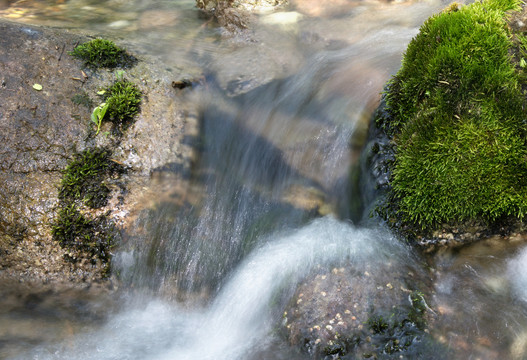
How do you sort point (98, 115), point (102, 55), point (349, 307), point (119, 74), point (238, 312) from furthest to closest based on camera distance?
point (102, 55)
point (119, 74)
point (98, 115)
point (238, 312)
point (349, 307)

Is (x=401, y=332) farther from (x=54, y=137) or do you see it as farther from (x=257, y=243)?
(x=54, y=137)

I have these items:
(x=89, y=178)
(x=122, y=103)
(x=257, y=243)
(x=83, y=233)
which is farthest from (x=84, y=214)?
(x=257, y=243)

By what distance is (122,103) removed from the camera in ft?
17.6

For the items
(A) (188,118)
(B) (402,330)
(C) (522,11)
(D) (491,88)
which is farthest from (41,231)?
(C) (522,11)

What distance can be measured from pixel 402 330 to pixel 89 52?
495cm

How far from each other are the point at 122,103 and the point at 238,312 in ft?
9.32

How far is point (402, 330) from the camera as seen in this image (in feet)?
12.5

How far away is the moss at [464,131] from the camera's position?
4.11 metres

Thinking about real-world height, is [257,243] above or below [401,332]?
above

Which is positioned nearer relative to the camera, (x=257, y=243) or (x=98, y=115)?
(x=257, y=243)

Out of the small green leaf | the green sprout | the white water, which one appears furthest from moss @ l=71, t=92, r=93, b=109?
the white water

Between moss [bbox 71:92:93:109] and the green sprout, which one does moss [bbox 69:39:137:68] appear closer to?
moss [bbox 71:92:93:109]

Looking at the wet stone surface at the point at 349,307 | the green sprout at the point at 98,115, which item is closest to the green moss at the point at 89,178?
the green sprout at the point at 98,115

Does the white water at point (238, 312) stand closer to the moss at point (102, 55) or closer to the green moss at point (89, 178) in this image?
the green moss at point (89, 178)
